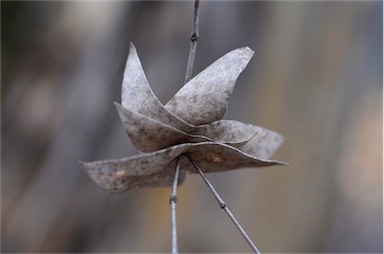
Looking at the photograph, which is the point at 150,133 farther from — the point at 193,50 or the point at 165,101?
the point at 165,101

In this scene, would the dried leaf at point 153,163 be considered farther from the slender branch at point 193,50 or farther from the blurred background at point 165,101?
the blurred background at point 165,101

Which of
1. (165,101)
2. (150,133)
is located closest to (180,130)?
(150,133)

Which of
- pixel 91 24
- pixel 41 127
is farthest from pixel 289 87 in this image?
pixel 41 127

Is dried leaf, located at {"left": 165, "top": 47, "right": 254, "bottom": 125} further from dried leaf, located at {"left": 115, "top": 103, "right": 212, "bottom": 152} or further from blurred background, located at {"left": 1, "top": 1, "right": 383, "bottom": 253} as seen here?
blurred background, located at {"left": 1, "top": 1, "right": 383, "bottom": 253}

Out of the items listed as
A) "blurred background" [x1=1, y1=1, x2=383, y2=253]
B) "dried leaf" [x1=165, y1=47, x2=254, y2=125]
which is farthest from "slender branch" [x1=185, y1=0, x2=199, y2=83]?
"blurred background" [x1=1, y1=1, x2=383, y2=253]

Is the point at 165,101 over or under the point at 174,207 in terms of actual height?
over

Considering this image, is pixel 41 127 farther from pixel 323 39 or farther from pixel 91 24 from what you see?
pixel 323 39

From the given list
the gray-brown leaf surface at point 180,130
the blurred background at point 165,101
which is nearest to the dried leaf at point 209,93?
the gray-brown leaf surface at point 180,130
